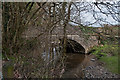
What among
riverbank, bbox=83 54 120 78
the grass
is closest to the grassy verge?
A: the grass

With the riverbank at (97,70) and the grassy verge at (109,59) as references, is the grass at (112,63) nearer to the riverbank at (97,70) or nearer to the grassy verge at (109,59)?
the grassy verge at (109,59)

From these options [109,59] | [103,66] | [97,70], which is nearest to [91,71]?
[97,70]

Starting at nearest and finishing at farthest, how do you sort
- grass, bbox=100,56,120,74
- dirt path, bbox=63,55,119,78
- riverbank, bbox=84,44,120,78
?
dirt path, bbox=63,55,119,78 < riverbank, bbox=84,44,120,78 < grass, bbox=100,56,120,74

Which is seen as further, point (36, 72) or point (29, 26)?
point (29, 26)

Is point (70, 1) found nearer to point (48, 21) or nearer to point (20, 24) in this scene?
point (48, 21)

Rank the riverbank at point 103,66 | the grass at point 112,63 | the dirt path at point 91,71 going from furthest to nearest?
the grass at point 112,63, the riverbank at point 103,66, the dirt path at point 91,71

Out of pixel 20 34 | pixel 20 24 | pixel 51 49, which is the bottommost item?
pixel 51 49

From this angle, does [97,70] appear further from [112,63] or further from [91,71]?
[112,63]

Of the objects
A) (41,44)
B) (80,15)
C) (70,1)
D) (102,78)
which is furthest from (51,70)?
(102,78)

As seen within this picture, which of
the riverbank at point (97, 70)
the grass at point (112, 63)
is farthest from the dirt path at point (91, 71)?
the grass at point (112, 63)

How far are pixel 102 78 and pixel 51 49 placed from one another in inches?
92.6

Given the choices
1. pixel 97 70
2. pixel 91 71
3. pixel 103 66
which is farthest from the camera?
pixel 103 66

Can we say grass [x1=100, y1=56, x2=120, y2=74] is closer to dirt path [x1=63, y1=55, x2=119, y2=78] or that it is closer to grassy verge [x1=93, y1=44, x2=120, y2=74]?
grassy verge [x1=93, y1=44, x2=120, y2=74]

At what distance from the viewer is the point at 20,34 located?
2656mm
